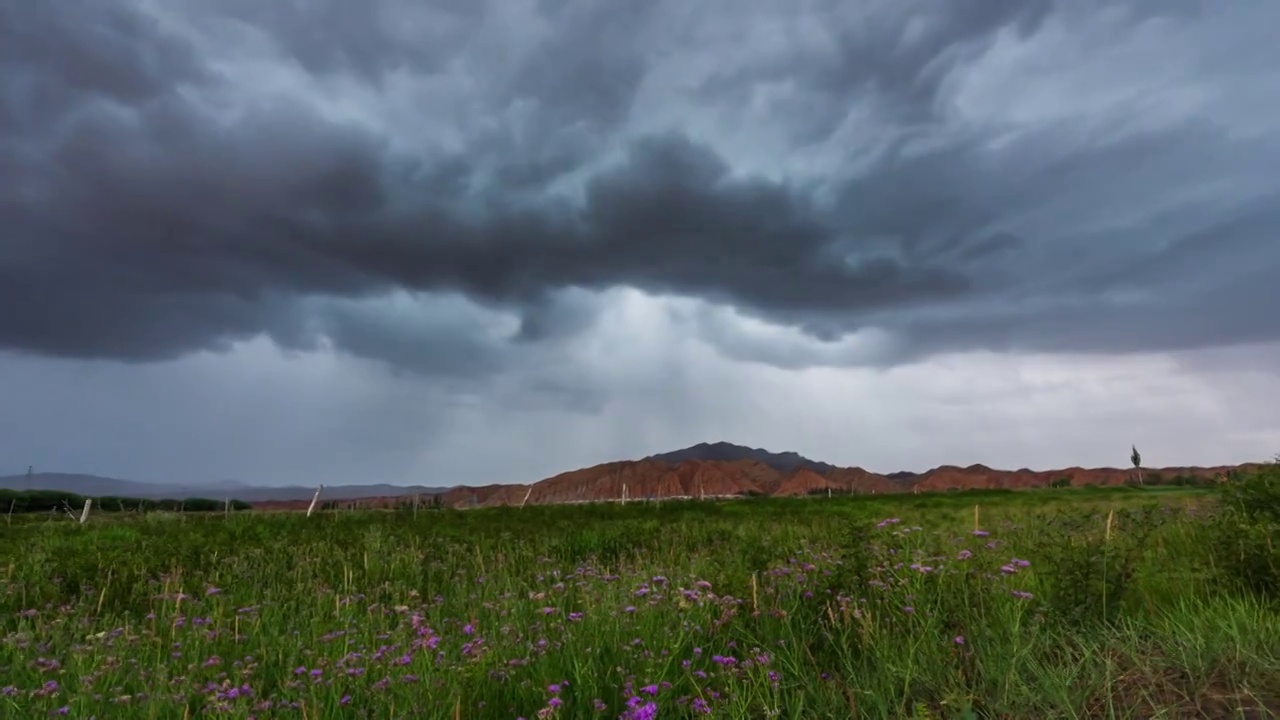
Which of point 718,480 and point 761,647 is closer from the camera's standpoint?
point 761,647

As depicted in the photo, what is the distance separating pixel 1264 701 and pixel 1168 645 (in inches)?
29.1

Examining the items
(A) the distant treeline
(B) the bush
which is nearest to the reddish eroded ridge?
(A) the distant treeline

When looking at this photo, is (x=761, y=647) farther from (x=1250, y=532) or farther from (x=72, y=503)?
(x=72, y=503)

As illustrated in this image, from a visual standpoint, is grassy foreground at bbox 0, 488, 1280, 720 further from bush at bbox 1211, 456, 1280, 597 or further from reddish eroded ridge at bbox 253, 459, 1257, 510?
reddish eroded ridge at bbox 253, 459, 1257, 510

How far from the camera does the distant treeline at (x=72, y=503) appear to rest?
45781 millimetres

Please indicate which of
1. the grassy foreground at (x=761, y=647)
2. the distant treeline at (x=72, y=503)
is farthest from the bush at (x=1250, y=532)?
the distant treeline at (x=72, y=503)

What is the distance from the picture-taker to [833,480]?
277 ft

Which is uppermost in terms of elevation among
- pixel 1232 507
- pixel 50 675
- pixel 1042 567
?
pixel 1232 507

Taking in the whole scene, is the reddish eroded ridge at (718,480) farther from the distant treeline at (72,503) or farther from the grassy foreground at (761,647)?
the grassy foreground at (761,647)

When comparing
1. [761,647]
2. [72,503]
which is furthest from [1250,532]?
[72,503]

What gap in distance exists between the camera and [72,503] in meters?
47.2

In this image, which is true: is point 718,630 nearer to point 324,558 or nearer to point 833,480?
point 324,558

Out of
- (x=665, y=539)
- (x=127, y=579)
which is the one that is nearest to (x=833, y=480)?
(x=665, y=539)

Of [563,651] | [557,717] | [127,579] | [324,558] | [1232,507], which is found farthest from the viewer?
[324,558]
